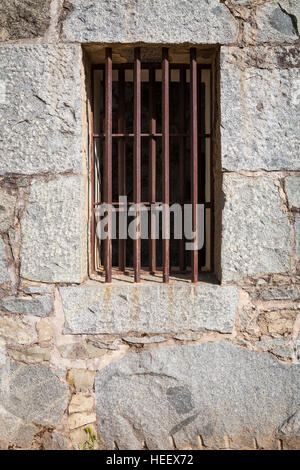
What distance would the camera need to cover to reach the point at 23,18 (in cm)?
235

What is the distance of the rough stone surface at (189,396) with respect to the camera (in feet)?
7.70

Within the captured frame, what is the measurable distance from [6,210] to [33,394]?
101 cm

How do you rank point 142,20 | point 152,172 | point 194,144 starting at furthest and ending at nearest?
point 152,172, point 194,144, point 142,20

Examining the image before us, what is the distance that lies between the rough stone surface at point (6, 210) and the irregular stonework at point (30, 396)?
0.75m

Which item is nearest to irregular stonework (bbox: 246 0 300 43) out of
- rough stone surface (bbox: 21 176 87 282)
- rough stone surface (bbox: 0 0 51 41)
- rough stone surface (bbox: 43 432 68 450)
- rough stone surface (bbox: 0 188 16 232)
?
rough stone surface (bbox: 0 0 51 41)

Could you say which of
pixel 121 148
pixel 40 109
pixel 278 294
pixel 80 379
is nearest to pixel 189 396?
pixel 80 379

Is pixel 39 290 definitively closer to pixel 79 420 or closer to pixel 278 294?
pixel 79 420

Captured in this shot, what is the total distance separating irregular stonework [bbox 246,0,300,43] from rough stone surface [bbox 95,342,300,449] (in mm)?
1686

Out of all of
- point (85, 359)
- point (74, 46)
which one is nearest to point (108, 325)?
point (85, 359)

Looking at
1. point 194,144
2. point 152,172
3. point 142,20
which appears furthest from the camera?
point 152,172

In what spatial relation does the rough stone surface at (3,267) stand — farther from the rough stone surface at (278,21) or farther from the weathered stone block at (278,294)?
the rough stone surface at (278,21)

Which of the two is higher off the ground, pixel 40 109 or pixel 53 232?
pixel 40 109

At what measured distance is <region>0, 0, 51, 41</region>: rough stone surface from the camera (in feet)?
7.65

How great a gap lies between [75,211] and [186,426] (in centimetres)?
132
